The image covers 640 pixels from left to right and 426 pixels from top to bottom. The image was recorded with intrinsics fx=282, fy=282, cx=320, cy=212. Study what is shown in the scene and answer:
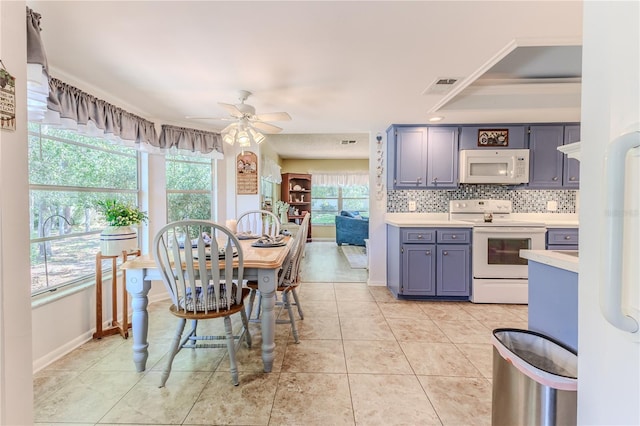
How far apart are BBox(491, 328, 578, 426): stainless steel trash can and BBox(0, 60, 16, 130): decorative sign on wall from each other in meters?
1.97

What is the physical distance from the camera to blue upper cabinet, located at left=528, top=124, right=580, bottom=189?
11.3ft

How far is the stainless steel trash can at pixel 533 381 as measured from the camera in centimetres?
98

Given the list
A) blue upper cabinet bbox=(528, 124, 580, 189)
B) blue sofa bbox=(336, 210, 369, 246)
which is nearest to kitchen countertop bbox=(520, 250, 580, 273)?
blue upper cabinet bbox=(528, 124, 580, 189)

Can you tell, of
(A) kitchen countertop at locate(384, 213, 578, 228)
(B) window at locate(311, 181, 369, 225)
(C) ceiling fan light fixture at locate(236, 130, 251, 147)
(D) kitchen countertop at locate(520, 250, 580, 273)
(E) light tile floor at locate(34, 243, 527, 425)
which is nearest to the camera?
(D) kitchen countertop at locate(520, 250, 580, 273)

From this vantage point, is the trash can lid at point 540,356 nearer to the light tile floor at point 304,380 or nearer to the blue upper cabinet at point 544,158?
the light tile floor at point 304,380

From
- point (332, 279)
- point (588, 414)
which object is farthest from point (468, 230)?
point (588, 414)

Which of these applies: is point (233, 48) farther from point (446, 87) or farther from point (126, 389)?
point (126, 389)

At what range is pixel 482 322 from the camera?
2.74 metres

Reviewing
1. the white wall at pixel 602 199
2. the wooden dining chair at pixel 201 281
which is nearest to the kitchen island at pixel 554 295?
the white wall at pixel 602 199

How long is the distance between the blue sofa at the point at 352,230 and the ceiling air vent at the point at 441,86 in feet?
15.2

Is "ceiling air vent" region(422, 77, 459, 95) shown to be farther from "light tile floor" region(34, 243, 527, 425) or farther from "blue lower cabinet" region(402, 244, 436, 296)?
"light tile floor" region(34, 243, 527, 425)

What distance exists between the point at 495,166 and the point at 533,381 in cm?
307

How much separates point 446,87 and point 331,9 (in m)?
1.42

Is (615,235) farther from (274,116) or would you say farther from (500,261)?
(500,261)
